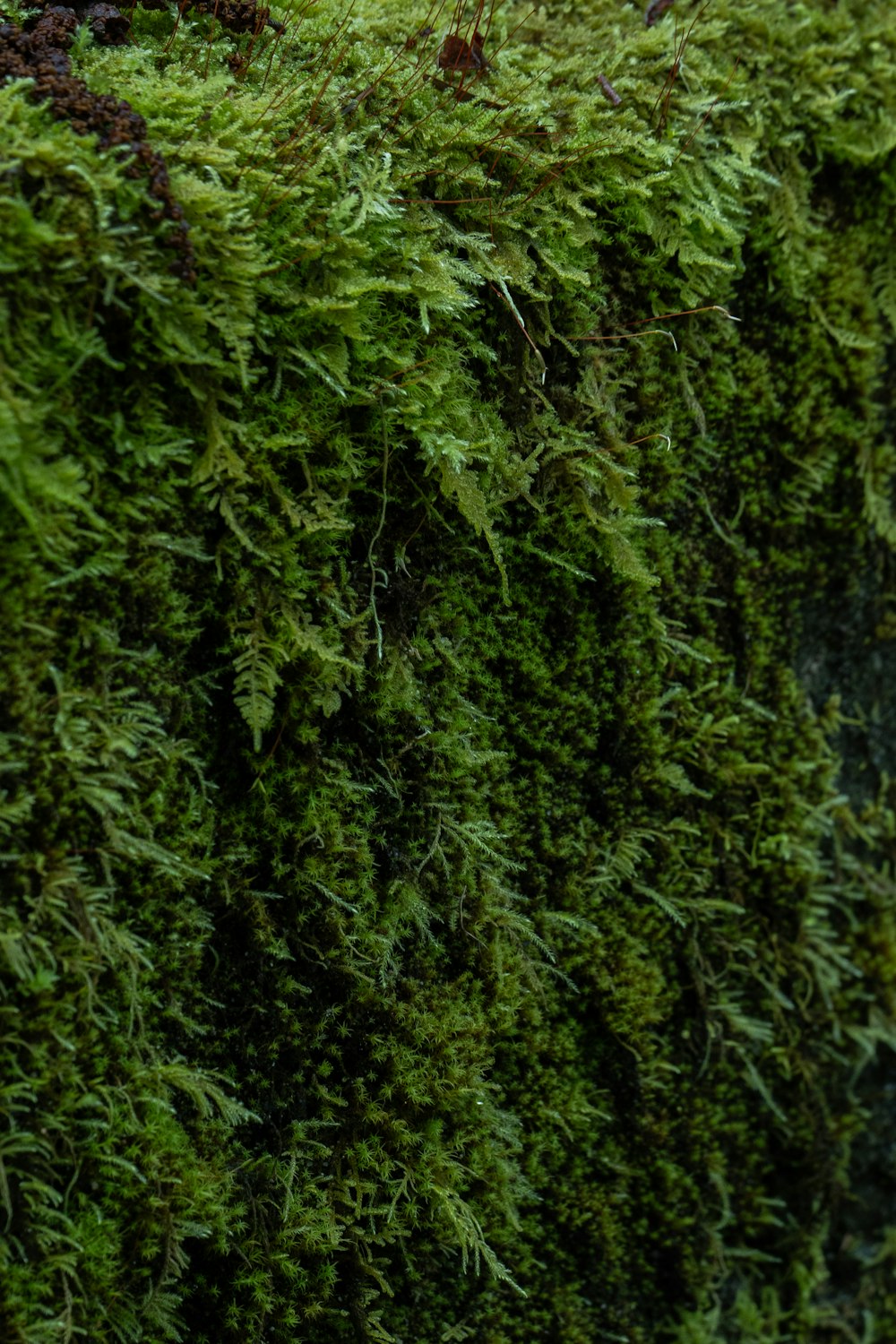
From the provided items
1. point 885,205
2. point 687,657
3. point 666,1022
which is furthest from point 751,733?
point 885,205

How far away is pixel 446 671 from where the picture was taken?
1743 millimetres

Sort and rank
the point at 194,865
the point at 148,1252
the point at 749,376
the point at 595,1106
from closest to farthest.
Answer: the point at 148,1252 < the point at 194,865 < the point at 595,1106 < the point at 749,376

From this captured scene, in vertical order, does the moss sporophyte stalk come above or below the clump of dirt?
below

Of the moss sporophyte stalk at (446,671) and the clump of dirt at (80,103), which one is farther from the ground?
the clump of dirt at (80,103)

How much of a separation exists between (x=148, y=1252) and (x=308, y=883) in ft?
1.77

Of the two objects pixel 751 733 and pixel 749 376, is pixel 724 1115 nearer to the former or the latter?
pixel 751 733

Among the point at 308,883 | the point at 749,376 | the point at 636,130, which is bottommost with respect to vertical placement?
the point at 308,883

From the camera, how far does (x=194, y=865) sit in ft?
4.74

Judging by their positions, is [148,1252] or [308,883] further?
[308,883]

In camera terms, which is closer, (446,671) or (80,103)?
(80,103)

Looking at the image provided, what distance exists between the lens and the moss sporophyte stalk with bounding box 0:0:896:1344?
1.31 meters

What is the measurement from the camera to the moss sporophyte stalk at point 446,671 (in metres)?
1.31

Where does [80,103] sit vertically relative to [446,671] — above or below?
above

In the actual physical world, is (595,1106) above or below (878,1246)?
above
